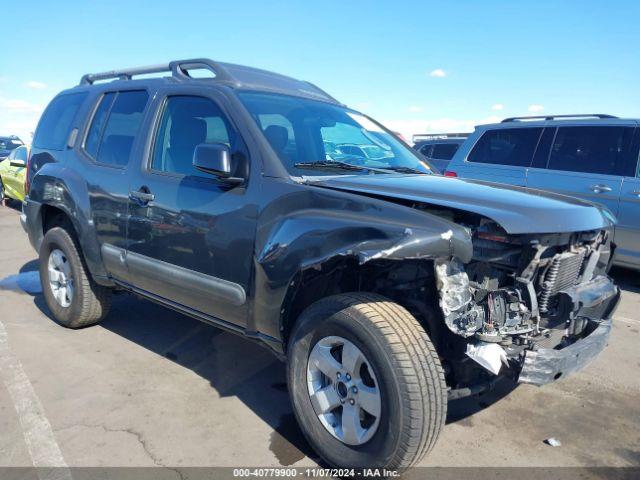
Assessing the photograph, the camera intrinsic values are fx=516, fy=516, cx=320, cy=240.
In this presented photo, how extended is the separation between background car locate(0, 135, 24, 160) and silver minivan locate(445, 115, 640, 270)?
14.3 m

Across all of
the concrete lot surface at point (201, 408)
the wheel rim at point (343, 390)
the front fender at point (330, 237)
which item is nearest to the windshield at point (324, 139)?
the front fender at point (330, 237)

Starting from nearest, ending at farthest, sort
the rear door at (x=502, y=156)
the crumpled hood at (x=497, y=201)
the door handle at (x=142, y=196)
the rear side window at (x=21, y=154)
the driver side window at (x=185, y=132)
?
the crumpled hood at (x=497, y=201) → the driver side window at (x=185, y=132) → the door handle at (x=142, y=196) → the rear door at (x=502, y=156) → the rear side window at (x=21, y=154)

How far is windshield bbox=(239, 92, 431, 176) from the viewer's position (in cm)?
307

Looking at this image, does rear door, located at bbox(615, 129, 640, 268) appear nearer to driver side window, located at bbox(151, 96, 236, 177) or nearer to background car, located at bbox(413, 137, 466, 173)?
driver side window, located at bbox(151, 96, 236, 177)

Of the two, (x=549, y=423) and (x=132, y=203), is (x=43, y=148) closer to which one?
(x=132, y=203)

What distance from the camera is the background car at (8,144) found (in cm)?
1570

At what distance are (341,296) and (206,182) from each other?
1169 mm

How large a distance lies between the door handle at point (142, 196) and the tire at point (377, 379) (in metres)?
1.45

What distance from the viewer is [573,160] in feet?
20.9

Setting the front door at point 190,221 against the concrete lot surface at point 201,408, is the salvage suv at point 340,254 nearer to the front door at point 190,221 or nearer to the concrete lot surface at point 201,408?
the front door at point 190,221

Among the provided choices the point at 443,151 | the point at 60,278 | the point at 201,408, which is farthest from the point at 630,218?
the point at 443,151

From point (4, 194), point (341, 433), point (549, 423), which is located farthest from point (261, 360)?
point (4, 194)

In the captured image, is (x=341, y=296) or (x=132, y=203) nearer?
(x=341, y=296)

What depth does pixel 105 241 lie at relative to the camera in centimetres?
385
